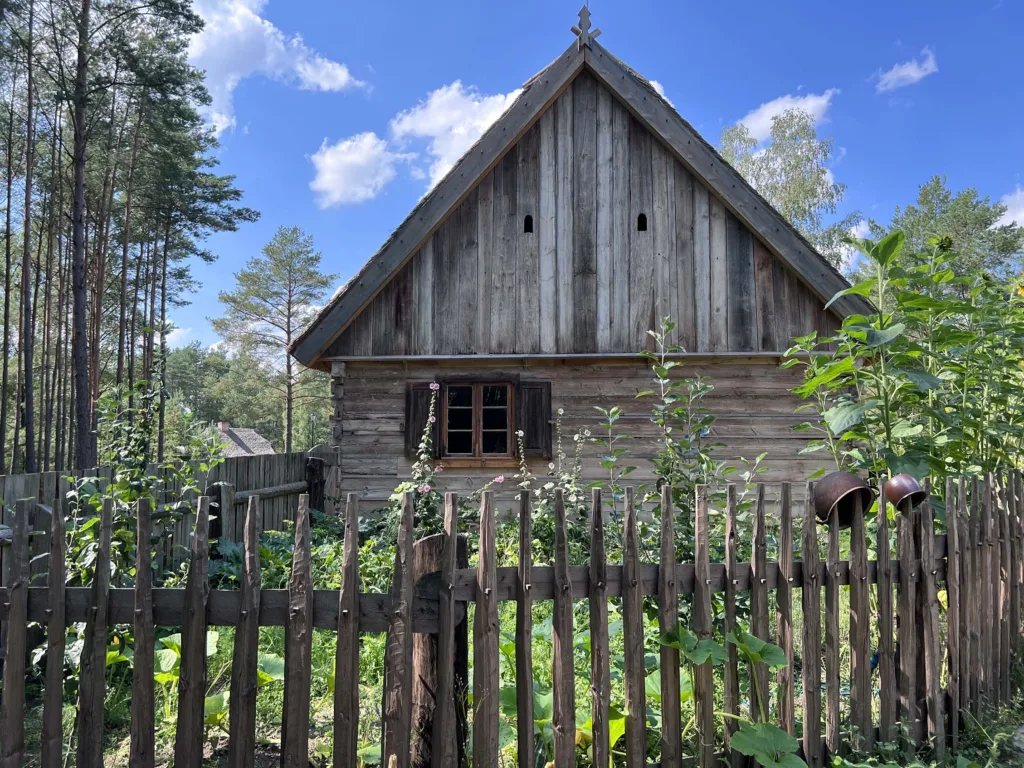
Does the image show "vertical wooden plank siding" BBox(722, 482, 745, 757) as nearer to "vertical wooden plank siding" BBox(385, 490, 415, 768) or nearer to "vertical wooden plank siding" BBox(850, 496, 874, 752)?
"vertical wooden plank siding" BBox(850, 496, 874, 752)

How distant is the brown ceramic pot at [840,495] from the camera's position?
8.42 feet

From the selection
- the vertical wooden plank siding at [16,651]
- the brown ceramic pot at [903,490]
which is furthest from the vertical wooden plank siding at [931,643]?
the vertical wooden plank siding at [16,651]

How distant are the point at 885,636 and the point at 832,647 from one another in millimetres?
356

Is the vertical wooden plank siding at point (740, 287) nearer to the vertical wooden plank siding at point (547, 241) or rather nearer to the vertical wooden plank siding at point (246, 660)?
the vertical wooden plank siding at point (547, 241)

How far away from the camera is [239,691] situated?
202 cm

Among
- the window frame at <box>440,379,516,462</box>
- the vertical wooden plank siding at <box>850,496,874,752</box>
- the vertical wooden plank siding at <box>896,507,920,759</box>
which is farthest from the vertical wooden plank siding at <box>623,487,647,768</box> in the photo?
the window frame at <box>440,379,516,462</box>

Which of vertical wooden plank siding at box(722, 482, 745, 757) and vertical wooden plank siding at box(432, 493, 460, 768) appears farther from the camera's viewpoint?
vertical wooden plank siding at box(722, 482, 745, 757)

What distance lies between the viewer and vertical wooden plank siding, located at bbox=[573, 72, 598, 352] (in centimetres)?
797

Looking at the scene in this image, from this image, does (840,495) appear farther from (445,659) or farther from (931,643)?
(445,659)

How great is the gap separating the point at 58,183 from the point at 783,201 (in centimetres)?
2240

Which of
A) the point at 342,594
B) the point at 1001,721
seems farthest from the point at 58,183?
the point at 1001,721

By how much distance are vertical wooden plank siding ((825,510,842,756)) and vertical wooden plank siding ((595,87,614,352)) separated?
5457mm

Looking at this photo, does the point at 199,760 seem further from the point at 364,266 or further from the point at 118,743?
the point at 364,266

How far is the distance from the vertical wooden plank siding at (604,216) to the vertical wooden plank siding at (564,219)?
0.38m
